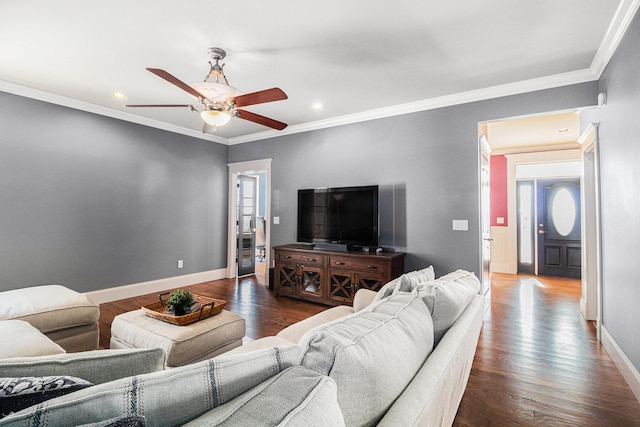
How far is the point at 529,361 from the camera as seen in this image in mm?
2570

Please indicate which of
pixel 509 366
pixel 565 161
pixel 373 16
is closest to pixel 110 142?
pixel 373 16

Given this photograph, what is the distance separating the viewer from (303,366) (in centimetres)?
80

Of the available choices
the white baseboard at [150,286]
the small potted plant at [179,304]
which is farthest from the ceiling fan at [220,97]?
the white baseboard at [150,286]

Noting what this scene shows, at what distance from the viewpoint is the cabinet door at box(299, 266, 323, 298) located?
417cm

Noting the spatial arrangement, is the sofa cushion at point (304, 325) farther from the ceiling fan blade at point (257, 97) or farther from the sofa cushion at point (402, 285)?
the ceiling fan blade at point (257, 97)

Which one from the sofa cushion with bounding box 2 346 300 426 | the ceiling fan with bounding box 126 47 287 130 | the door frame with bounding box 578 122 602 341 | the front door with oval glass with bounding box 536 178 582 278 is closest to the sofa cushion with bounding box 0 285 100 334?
the ceiling fan with bounding box 126 47 287 130

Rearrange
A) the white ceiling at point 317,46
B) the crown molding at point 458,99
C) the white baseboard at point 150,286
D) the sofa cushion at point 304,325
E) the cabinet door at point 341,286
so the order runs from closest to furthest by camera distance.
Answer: the sofa cushion at point 304,325
the white ceiling at point 317,46
the crown molding at point 458,99
the cabinet door at point 341,286
the white baseboard at point 150,286

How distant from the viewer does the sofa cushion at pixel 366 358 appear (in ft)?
2.55

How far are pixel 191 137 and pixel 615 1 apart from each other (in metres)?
5.24

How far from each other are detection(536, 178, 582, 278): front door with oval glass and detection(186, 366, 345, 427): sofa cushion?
7.16 m

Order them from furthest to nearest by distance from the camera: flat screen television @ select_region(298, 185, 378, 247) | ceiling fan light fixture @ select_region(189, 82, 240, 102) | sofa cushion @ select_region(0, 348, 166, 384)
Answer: flat screen television @ select_region(298, 185, 378, 247) → ceiling fan light fixture @ select_region(189, 82, 240, 102) → sofa cushion @ select_region(0, 348, 166, 384)

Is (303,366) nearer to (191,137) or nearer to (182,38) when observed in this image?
(182,38)

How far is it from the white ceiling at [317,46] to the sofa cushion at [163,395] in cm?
229

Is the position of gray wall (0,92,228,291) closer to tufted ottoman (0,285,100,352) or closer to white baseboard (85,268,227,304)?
white baseboard (85,268,227,304)
